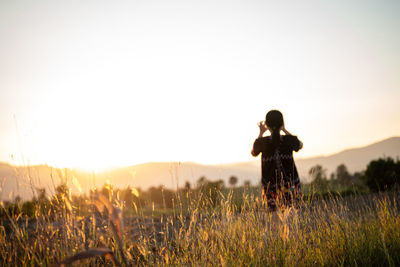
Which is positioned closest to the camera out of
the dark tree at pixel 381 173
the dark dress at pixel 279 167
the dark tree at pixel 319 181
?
the dark dress at pixel 279 167

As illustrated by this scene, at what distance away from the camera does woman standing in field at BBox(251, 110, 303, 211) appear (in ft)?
12.0

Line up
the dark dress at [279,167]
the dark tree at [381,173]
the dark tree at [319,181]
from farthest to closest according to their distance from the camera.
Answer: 1. the dark tree at [381,173]
2. the dark tree at [319,181]
3. the dark dress at [279,167]

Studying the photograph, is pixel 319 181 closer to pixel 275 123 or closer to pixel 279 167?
pixel 279 167

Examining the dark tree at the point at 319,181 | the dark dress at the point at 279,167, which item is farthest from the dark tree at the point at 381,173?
the dark dress at the point at 279,167

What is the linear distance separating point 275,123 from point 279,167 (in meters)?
0.58

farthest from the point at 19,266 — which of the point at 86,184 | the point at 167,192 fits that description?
the point at 167,192

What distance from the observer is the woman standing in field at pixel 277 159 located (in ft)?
12.0

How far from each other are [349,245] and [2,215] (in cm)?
848

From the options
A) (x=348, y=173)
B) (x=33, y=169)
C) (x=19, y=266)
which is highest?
(x=33, y=169)

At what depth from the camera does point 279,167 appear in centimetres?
369

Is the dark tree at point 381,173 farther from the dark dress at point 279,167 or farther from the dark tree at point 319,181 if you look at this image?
the dark dress at point 279,167

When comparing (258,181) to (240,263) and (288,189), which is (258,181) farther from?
(240,263)

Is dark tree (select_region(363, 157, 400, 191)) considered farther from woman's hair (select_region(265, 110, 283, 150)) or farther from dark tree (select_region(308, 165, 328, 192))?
woman's hair (select_region(265, 110, 283, 150))

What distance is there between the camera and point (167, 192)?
13.1 metres
